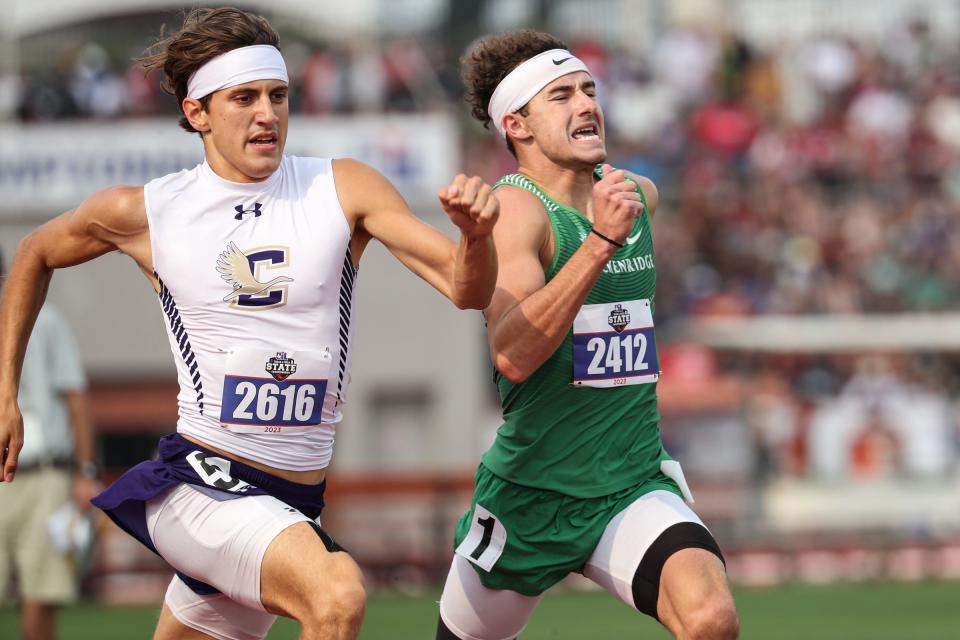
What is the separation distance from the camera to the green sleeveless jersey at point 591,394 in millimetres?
6098

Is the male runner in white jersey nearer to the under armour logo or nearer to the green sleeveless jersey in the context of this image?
the under armour logo

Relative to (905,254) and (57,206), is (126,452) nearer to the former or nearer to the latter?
(57,206)

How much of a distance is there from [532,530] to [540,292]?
1075 millimetres

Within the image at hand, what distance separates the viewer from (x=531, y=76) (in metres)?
6.40

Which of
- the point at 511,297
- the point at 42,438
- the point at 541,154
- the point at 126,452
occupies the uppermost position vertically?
the point at 541,154

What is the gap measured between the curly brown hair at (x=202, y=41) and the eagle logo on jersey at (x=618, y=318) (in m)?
1.59

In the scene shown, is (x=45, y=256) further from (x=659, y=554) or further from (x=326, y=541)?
(x=659, y=554)

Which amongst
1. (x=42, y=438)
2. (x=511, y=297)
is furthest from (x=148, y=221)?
(x=42, y=438)

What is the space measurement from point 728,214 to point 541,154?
17577mm

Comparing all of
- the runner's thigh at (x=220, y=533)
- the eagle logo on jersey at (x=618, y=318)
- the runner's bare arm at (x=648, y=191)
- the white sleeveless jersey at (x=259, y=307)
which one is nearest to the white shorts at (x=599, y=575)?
the eagle logo on jersey at (x=618, y=318)

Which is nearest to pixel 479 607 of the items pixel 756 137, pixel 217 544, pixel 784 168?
pixel 217 544

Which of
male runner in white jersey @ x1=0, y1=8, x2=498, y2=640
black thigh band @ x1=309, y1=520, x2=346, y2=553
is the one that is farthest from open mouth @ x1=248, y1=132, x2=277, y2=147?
black thigh band @ x1=309, y1=520, x2=346, y2=553

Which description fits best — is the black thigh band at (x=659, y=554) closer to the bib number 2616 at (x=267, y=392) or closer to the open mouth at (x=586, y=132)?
the bib number 2616 at (x=267, y=392)

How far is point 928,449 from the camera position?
779 inches
